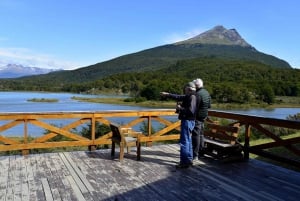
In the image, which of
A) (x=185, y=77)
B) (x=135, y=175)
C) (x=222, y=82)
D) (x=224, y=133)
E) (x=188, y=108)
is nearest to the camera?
(x=135, y=175)

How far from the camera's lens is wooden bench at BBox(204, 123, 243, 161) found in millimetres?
6732

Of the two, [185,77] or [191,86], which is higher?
[185,77]

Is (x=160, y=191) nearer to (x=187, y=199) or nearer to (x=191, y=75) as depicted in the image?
(x=187, y=199)

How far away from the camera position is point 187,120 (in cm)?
622

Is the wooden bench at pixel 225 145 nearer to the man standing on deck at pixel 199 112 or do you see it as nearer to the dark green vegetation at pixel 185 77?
the man standing on deck at pixel 199 112

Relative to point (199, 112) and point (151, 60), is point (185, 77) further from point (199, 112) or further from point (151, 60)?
point (199, 112)

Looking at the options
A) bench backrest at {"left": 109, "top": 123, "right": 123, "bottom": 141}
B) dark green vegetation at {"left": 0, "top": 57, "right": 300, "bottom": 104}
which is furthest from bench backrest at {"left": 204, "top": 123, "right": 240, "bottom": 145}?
dark green vegetation at {"left": 0, "top": 57, "right": 300, "bottom": 104}

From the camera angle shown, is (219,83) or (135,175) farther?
(219,83)

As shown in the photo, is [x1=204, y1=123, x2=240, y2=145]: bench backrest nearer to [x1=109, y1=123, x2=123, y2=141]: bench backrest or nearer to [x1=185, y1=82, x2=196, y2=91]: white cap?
[x1=185, y1=82, x2=196, y2=91]: white cap

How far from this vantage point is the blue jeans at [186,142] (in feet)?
20.4

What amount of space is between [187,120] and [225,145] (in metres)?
1.03

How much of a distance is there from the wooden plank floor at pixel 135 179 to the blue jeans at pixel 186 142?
0.75 ft

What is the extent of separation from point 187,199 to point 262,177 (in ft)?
6.41

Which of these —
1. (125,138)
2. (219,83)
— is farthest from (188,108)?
(219,83)
